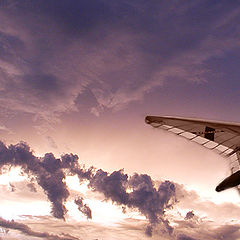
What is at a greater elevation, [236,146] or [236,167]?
[236,146]

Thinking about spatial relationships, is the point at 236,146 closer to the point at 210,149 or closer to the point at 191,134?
the point at 210,149

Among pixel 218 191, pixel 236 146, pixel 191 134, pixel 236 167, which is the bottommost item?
pixel 218 191

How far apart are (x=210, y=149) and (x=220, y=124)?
6162 millimetres

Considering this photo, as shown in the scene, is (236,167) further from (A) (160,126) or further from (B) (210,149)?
(A) (160,126)

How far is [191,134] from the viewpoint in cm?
1972

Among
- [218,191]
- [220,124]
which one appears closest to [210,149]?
[220,124]

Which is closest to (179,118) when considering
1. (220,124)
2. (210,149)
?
(220,124)

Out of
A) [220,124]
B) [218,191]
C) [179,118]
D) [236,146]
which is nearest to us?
[218,191]

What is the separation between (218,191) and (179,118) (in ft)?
19.4

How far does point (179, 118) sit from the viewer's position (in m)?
16.8

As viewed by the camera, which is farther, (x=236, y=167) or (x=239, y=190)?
(x=236, y=167)

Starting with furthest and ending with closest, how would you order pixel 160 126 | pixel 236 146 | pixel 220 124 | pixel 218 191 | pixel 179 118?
1. pixel 160 126
2. pixel 236 146
3. pixel 179 118
4. pixel 220 124
5. pixel 218 191

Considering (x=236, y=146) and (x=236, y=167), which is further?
(x=236, y=146)

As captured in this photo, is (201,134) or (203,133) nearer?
(203,133)
